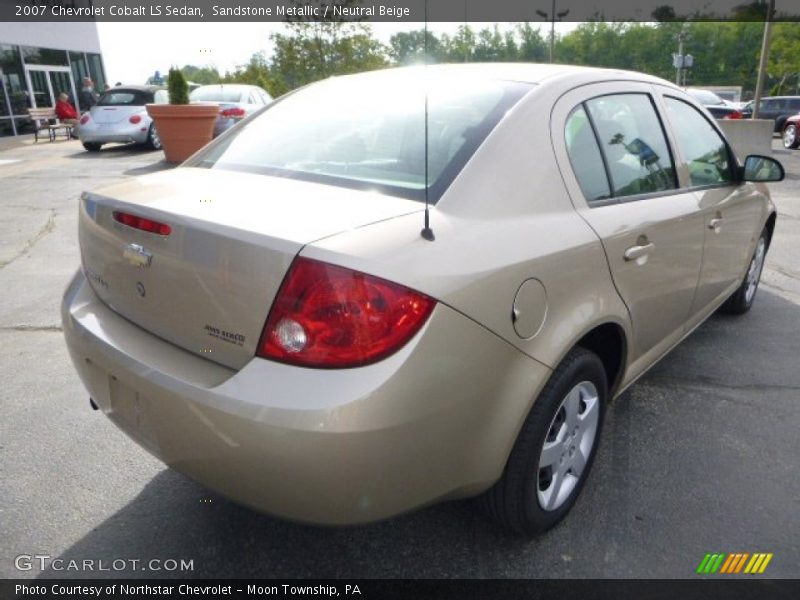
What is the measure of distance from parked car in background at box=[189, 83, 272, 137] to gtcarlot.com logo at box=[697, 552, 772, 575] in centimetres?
1341

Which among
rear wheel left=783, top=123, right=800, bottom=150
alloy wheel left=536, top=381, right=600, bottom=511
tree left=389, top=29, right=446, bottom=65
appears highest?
tree left=389, top=29, right=446, bottom=65

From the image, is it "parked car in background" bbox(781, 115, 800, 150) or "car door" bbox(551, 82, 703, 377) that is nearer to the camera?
"car door" bbox(551, 82, 703, 377)

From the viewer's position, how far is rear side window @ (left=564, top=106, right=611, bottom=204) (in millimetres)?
2246

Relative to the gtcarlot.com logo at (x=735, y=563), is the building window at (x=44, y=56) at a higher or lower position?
higher

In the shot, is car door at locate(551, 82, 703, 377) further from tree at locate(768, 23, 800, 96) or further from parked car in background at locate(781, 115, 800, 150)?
tree at locate(768, 23, 800, 96)

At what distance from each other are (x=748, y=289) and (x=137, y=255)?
13.6 feet

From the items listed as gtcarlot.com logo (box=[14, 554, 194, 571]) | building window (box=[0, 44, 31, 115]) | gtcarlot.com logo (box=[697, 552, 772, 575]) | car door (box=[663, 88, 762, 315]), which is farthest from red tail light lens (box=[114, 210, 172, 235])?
building window (box=[0, 44, 31, 115])

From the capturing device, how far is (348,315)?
1596 millimetres

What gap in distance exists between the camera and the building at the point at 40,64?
18.8 m

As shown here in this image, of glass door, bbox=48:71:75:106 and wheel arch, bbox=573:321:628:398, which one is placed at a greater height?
glass door, bbox=48:71:75:106

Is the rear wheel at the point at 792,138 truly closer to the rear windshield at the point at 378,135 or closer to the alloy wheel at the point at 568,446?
the rear windshield at the point at 378,135

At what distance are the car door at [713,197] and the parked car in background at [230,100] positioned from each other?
11997mm

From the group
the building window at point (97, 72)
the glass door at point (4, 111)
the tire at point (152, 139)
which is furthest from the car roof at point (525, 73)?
the building window at point (97, 72)

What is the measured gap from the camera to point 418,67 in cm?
287
